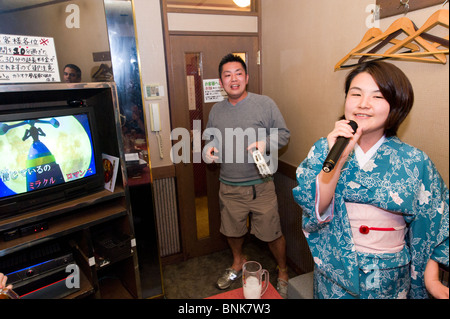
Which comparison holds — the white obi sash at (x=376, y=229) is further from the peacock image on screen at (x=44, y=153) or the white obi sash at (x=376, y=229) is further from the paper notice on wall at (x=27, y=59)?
the paper notice on wall at (x=27, y=59)

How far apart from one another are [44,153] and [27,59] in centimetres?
49

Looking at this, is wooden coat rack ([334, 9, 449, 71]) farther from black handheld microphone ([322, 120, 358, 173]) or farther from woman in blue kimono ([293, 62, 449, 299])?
black handheld microphone ([322, 120, 358, 173])

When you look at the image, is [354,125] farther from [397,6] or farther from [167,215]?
[167,215]

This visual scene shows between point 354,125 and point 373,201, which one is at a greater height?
point 354,125

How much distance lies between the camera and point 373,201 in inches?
35.2

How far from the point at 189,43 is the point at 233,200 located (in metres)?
1.33

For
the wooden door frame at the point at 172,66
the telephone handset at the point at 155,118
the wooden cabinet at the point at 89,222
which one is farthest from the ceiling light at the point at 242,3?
the wooden cabinet at the point at 89,222

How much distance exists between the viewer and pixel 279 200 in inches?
101

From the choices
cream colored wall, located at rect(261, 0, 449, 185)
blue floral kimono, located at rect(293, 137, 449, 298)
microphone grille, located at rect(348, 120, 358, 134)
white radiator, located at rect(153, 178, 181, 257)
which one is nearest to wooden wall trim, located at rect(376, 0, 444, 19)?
cream colored wall, located at rect(261, 0, 449, 185)

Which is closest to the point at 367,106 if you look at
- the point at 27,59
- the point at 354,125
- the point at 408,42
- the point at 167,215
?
the point at 354,125

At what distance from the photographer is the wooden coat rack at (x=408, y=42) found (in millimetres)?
975

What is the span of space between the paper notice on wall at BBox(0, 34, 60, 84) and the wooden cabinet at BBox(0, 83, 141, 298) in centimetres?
9

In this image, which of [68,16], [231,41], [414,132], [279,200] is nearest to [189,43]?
[231,41]
